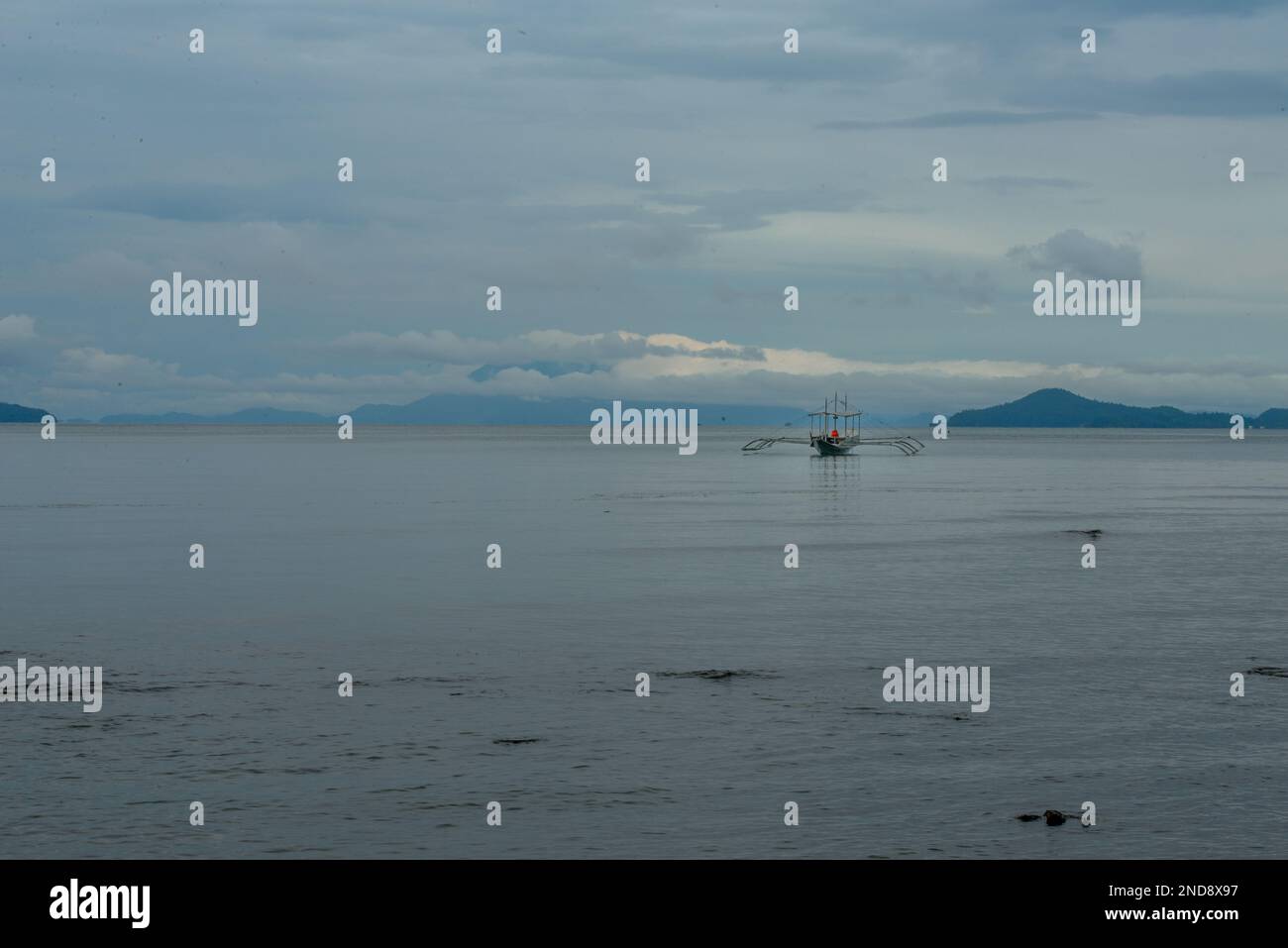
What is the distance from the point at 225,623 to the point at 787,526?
45.8 metres

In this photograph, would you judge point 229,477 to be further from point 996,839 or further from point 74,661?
point 996,839

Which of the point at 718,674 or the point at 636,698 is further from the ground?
the point at 718,674

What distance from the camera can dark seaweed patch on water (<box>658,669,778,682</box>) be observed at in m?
33.1

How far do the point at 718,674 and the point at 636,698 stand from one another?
11.9 ft

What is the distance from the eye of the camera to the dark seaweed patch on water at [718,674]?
3309 cm

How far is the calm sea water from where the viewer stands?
21422 mm

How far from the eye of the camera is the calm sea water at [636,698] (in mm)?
21422

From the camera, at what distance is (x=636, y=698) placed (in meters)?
→ 30.4

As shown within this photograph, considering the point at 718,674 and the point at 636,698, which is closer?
the point at 636,698

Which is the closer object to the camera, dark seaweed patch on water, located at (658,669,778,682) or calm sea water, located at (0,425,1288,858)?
calm sea water, located at (0,425,1288,858)

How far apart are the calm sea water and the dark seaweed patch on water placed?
0.48 feet

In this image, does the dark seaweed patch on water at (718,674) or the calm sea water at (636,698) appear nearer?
the calm sea water at (636,698)

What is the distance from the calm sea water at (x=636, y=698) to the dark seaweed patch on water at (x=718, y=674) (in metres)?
0.15
